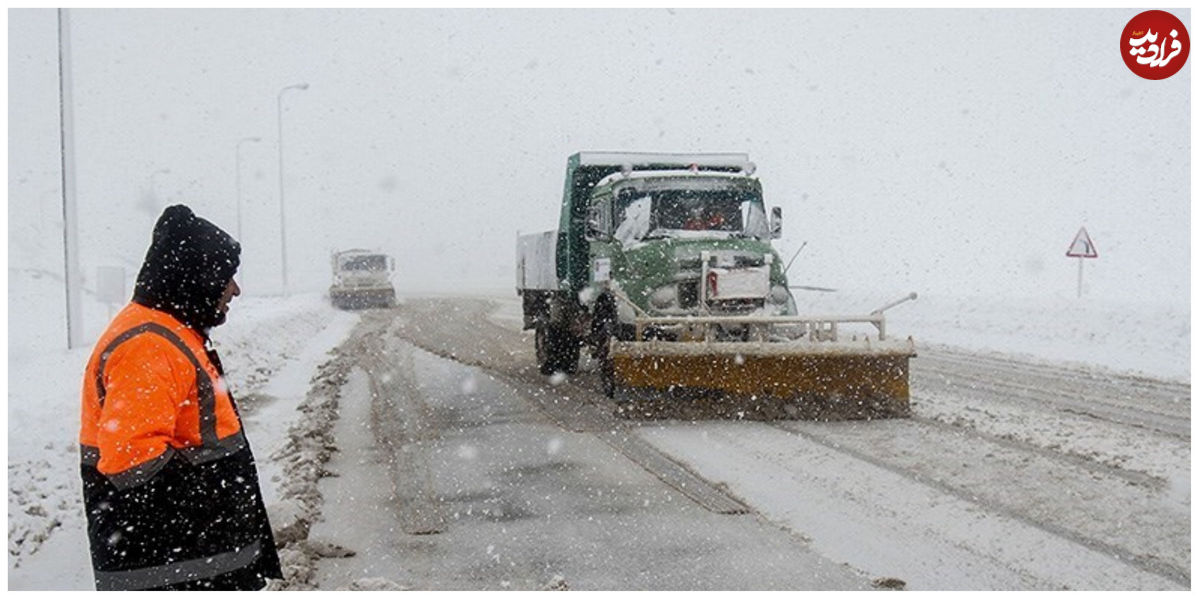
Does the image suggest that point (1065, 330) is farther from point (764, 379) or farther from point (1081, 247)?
point (764, 379)

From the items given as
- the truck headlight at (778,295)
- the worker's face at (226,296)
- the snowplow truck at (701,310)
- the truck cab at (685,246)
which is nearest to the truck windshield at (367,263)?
the snowplow truck at (701,310)

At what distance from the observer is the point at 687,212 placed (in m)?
12.5

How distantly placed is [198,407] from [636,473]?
5200 millimetres

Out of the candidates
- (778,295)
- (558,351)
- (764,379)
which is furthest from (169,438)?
(558,351)

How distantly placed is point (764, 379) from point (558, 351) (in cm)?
510

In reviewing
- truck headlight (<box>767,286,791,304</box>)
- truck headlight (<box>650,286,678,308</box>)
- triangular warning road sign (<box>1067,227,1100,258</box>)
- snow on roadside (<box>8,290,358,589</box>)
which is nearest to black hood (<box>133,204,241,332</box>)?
snow on roadside (<box>8,290,358,589</box>)

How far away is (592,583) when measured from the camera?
5301 mm

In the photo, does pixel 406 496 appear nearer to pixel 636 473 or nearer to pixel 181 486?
pixel 636 473

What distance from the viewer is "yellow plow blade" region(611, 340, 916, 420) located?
10.7 m

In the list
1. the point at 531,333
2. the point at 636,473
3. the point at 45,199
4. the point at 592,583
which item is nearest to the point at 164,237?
the point at 592,583

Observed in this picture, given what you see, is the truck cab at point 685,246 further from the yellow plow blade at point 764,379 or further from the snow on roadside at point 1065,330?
the snow on roadside at point 1065,330

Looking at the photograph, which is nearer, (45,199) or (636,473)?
(636,473)

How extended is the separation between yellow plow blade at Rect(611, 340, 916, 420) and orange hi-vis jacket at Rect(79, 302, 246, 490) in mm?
7728

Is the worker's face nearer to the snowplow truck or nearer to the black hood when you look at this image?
the black hood
